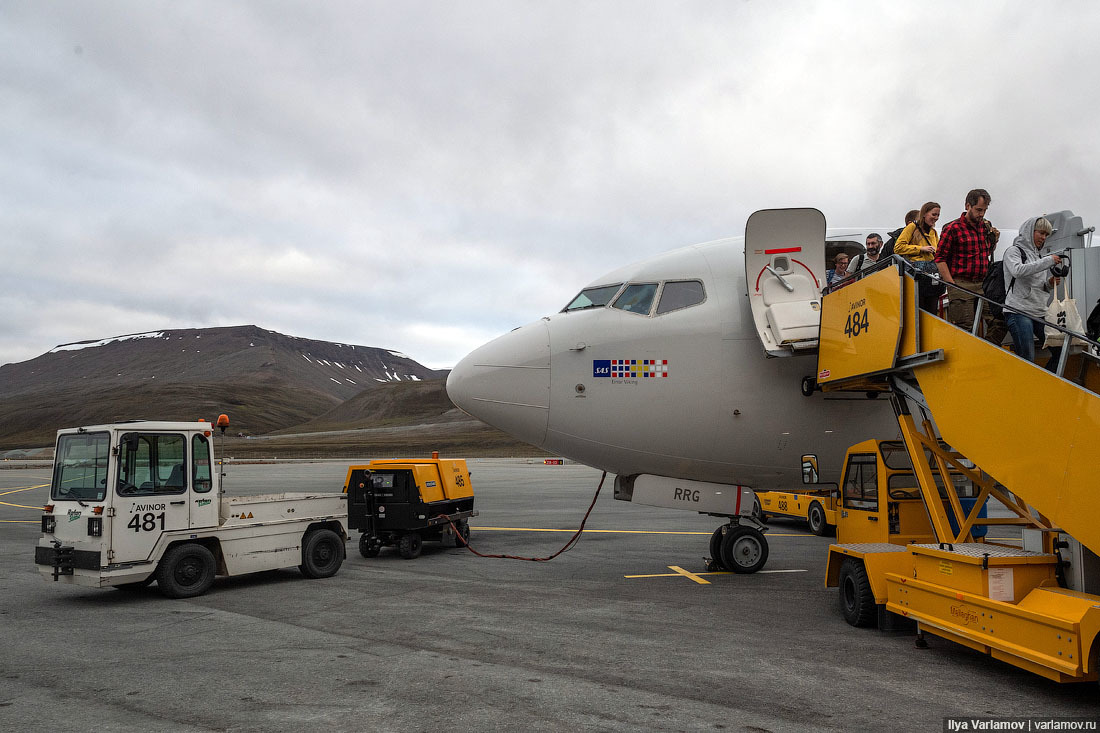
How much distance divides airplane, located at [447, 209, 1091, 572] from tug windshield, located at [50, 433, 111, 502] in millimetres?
5069

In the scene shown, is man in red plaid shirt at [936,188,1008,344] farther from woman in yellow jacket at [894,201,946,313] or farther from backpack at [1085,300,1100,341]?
backpack at [1085,300,1100,341]

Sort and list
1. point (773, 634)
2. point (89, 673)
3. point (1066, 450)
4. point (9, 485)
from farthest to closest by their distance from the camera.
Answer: point (9, 485) → point (773, 634) → point (89, 673) → point (1066, 450)

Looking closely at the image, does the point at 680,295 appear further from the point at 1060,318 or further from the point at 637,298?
the point at 1060,318

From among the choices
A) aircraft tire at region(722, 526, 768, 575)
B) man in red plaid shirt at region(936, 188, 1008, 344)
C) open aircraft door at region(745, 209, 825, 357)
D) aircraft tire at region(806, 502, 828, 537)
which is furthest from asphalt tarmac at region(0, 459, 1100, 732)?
aircraft tire at region(806, 502, 828, 537)

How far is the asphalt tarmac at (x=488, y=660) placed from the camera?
5477mm

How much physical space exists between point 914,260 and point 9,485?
4974cm

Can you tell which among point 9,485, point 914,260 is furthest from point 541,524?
point 9,485

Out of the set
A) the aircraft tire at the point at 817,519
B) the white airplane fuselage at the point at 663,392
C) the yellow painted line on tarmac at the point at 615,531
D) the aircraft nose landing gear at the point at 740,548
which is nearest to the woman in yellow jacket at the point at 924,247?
the white airplane fuselage at the point at 663,392

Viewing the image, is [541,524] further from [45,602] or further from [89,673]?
[89,673]

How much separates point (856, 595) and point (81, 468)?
→ 10857 mm

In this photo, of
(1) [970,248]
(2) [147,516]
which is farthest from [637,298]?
(2) [147,516]

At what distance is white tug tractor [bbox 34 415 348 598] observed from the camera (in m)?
9.63

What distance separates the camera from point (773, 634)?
7.95 metres

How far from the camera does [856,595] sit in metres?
8.30
